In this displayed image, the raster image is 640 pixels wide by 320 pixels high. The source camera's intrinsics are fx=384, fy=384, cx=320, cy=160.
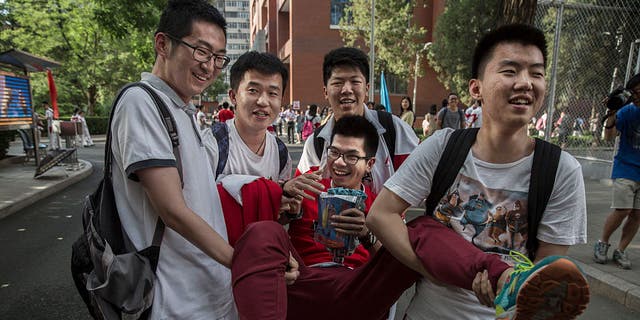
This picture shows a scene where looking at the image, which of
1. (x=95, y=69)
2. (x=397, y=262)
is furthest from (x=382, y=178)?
(x=95, y=69)

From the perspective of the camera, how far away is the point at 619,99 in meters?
3.57

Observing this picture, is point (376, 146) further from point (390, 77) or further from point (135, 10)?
point (390, 77)

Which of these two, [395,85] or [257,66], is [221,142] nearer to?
[257,66]

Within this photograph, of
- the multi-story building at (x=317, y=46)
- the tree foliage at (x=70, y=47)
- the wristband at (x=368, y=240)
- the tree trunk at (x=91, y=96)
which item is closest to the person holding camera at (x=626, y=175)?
the wristband at (x=368, y=240)

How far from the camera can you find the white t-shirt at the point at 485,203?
1.46 m

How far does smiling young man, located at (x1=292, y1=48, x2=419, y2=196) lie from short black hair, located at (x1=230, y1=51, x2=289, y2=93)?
35 cm

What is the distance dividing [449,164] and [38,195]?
826 cm

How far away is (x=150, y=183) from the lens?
1321 mm

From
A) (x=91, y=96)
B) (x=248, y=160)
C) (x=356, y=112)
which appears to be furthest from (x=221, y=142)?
(x=91, y=96)

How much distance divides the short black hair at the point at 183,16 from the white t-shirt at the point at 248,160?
2.65 ft

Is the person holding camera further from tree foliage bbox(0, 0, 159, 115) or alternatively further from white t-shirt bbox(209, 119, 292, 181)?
tree foliage bbox(0, 0, 159, 115)

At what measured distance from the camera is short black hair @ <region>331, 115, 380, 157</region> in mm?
2176

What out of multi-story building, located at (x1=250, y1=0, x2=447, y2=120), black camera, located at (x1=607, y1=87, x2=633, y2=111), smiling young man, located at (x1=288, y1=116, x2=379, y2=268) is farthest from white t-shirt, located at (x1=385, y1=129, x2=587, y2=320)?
multi-story building, located at (x1=250, y1=0, x2=447, y2=120)

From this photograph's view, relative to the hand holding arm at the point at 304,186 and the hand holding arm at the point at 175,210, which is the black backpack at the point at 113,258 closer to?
the hand holding arm at the point at 175,210
